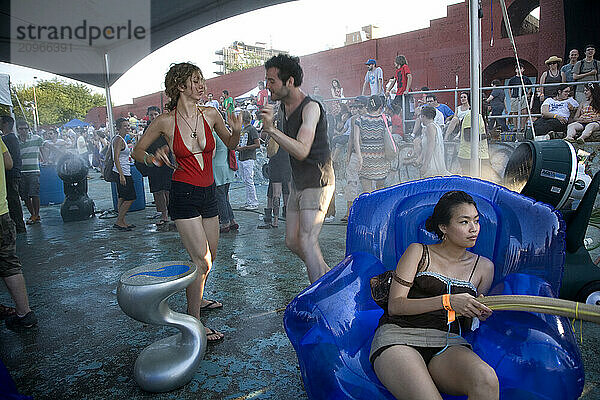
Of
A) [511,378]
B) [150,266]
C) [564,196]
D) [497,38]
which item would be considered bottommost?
[511,378]

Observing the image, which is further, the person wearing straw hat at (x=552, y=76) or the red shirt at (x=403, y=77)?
the red shirt at (x=403, y=77)

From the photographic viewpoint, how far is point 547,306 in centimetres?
156

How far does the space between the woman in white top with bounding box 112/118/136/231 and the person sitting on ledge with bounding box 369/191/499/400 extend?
5944 millimetres

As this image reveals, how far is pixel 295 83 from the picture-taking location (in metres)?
3.06

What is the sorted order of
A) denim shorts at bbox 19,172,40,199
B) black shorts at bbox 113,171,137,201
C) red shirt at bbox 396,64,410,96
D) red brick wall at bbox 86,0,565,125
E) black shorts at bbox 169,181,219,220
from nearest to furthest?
1. black shorts at bbox 169,181,219,220
2. black shorts at bbox 113,171,137,201
3. denim shorts at bbox 19,172,40,199
4. red shirt at bbox 396,64,410,96
5. red brick wall at bbox 86,0,565,125

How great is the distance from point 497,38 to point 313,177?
606 inches

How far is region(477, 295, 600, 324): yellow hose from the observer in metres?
1.43

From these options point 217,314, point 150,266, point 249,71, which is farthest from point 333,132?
point 249,71

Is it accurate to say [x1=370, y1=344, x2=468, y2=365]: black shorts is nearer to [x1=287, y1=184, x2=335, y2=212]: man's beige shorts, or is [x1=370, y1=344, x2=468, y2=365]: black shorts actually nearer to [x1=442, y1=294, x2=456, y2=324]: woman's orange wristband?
[x1=442, y1=294, x2=456, y2=324]: woman's orange wristband

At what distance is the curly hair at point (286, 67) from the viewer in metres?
3.02

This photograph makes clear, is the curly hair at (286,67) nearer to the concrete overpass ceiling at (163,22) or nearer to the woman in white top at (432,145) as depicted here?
the woman in white top at (432,145)

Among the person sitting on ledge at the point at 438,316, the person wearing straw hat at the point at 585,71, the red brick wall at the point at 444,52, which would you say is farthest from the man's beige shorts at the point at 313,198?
the red brick wall at the point at 444,52

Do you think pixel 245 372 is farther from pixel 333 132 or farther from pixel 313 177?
pixel 333 132

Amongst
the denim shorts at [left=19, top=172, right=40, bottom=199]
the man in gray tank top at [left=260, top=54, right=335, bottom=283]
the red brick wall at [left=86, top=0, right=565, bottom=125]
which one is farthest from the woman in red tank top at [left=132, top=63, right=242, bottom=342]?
the red brick wall at [left=86, top=0, right=565, bottom=125]
